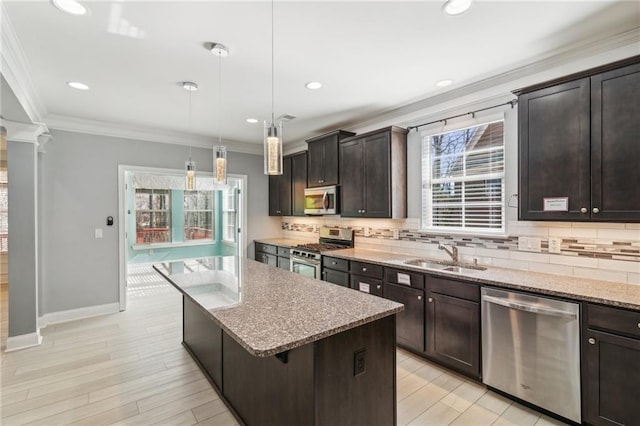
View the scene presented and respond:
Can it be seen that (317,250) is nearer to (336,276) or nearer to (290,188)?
(336,276)

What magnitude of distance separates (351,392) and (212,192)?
25.3ft

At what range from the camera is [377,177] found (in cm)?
370

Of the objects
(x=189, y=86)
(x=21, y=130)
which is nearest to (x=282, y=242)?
(x=189, y=86)

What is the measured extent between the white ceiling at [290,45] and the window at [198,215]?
4662 mm

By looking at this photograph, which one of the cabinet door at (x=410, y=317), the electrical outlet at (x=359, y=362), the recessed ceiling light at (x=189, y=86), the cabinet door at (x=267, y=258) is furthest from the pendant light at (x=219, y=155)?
the cabinet door at (x=267, y=258)

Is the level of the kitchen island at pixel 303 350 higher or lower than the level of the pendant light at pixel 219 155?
lower

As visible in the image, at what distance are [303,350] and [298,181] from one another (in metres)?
3.85

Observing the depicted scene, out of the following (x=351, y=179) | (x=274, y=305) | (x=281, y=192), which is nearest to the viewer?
(x=274, y=305)

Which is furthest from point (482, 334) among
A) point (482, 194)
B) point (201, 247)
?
point (201, 247)

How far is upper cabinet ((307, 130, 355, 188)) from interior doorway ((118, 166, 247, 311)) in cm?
244

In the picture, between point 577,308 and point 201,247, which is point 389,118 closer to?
point 577,308

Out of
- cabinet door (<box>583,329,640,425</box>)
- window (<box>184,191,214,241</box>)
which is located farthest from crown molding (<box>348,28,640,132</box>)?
window (<box>184,191,214,241</box>)

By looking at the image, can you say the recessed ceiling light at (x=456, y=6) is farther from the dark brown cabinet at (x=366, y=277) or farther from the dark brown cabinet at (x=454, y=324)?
the dark brown cabinet at (x=366, y=277)

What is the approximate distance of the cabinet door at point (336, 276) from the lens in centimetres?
368
